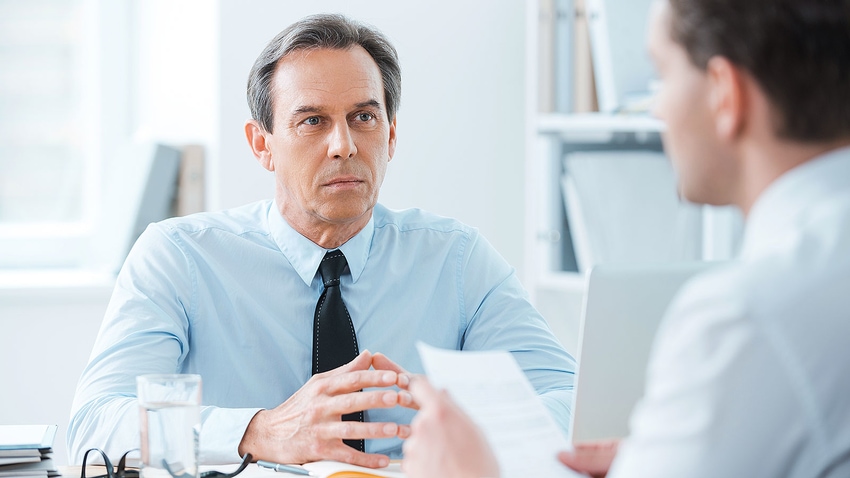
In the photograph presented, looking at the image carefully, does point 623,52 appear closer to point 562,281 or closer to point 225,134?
point 562,281

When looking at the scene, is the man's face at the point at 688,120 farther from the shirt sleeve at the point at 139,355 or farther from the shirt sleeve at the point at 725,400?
the shirt sleeve at the point at 139,355

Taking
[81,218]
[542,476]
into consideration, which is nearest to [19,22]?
[81,218]

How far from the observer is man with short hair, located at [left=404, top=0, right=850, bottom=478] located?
0.63m

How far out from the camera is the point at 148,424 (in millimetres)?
1066

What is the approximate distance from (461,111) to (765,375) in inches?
86.8

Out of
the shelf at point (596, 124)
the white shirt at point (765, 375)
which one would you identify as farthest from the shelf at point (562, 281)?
the white shirt at point (765, 375)

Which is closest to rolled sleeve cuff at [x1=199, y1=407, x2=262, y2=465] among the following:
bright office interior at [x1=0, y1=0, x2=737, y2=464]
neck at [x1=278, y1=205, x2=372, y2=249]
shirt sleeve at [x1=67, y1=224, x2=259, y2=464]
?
shirt sleeve at [x1=67, y1=224, x2=259, y2=464]

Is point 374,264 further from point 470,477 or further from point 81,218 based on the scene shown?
point 81,218

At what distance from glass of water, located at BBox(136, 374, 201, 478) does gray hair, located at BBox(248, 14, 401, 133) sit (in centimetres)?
83

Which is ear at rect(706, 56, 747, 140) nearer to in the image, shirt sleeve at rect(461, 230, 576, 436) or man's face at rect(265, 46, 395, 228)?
shirt sleeve at rect(461, 230, 576, 436)

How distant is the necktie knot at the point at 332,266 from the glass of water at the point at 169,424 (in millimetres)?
611

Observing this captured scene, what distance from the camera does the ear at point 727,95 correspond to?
716mm

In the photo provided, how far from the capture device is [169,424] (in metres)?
1.07

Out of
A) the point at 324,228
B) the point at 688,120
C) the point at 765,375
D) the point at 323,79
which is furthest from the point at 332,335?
the point at 765,375
